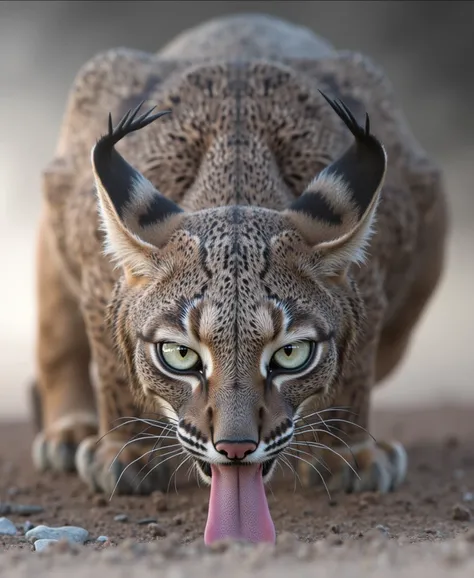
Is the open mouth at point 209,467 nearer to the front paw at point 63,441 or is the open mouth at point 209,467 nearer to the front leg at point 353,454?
the front leg at point 353,454

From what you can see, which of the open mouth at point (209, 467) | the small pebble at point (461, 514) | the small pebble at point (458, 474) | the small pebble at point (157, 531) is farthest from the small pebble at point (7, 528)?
the small pebble at point (458, 474)

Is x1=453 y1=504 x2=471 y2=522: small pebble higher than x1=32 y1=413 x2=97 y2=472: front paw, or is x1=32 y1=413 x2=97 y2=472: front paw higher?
x1=32 y1=413 x2=97 y2=472: front paw

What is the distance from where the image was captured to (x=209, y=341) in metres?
5.36

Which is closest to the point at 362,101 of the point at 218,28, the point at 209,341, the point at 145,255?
the point at 218,28

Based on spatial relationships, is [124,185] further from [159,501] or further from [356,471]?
[356,471]

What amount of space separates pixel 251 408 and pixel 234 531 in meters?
0.60

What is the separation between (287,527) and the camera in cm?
636

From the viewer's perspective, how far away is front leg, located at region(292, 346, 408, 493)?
7223 millimetres

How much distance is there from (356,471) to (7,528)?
237cm

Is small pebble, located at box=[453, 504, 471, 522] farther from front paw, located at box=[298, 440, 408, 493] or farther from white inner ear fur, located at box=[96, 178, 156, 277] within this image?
white inner ear fur, located at box=[96, 178, 156, 277]

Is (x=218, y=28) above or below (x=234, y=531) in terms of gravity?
above

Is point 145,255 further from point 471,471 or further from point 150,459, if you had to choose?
point 471,471

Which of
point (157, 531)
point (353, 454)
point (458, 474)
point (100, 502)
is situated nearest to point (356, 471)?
point (353, 454)

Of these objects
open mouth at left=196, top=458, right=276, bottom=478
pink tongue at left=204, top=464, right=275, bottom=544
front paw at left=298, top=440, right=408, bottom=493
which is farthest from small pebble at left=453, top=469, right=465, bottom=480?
pink tongue at left=204, top=464, right=275, bottom=544
